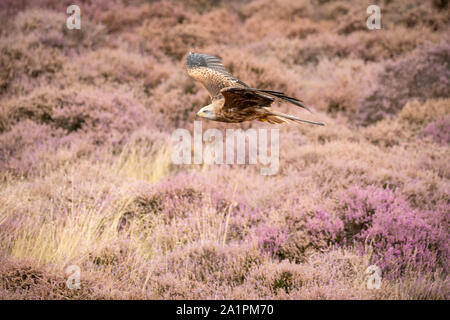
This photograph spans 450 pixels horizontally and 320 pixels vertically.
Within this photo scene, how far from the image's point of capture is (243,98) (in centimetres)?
238

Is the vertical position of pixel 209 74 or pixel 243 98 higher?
pixel 209 74

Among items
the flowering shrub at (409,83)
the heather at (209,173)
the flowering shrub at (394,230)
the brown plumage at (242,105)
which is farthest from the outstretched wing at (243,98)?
the flowering shrub at (409,83)

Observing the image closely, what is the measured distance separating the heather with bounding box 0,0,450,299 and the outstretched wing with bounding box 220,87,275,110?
5.01 ft

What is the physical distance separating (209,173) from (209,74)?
211cm

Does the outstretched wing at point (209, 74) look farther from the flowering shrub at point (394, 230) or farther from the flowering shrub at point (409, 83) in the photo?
the flowering shrub at point (409, 83)

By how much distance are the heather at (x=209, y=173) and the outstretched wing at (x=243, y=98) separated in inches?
60.1

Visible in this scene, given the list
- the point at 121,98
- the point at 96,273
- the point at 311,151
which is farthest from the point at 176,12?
the point at 96,273

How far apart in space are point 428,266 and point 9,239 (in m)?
4.02

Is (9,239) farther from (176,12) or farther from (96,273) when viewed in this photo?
(176,12)

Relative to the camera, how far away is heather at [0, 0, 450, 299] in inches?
121

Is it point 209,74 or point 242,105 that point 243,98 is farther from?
point 209,74

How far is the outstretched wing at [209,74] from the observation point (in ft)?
9.55

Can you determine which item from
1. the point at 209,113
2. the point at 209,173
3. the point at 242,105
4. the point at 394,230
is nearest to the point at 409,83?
the point at 394,230

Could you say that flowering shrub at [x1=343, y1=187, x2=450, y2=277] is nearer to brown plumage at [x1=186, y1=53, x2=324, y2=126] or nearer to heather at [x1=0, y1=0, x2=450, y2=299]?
heather at [x1=0, y1=0, x2=450, y2=299]
